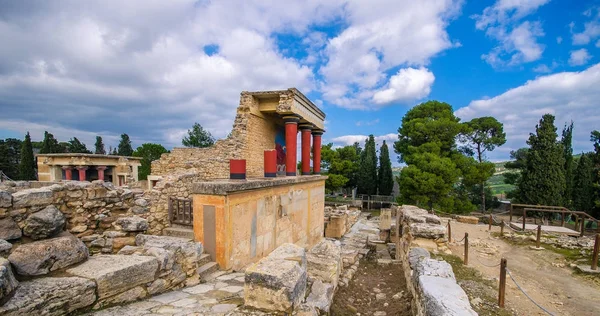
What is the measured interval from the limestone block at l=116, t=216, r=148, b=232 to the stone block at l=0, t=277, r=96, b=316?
1842 mm

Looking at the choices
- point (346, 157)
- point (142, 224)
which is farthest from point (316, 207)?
point (346, 157)

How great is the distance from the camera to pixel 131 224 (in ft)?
15.0

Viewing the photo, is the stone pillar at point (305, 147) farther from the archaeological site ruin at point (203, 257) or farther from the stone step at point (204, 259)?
the stone step at point (204, 259)

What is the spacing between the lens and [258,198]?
5984mm

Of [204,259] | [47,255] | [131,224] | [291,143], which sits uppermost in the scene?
[291,143]

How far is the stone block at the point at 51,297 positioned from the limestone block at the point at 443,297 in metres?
3.67

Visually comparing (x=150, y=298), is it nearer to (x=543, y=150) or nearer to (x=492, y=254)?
(x=492, y=254)

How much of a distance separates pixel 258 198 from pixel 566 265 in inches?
298

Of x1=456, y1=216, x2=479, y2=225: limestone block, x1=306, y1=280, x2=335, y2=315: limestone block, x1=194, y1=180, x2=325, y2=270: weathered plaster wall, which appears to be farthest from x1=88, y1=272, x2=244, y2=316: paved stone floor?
x1=456, y1=216, x2=479, y2=225: limestone block

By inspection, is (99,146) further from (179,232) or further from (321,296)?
(321,296)

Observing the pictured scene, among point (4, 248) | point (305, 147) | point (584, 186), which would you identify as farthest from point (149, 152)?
point (584, 186)

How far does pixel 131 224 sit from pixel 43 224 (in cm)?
139

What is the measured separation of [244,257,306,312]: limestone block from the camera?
303 cm

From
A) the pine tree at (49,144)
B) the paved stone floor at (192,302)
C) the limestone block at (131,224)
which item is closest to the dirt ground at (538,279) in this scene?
the paved stone floor at (192,302)
